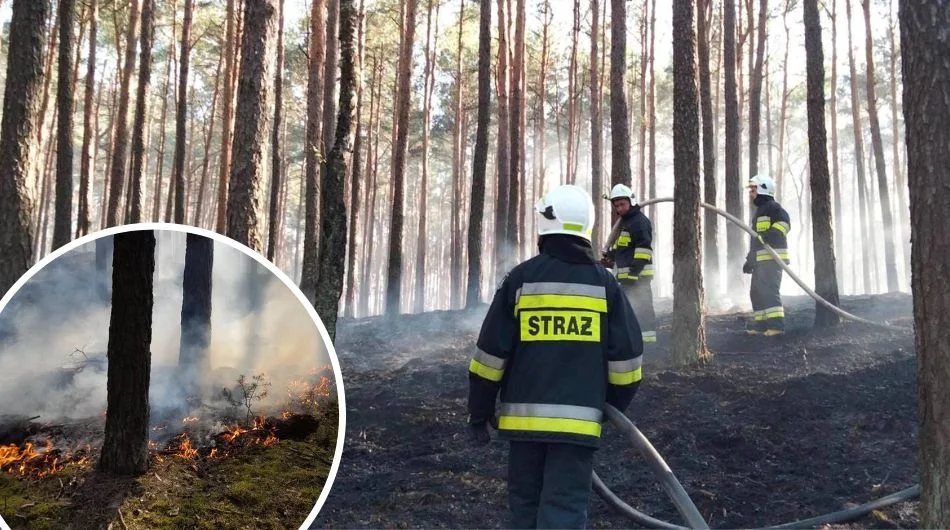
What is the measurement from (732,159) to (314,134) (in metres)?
8.63

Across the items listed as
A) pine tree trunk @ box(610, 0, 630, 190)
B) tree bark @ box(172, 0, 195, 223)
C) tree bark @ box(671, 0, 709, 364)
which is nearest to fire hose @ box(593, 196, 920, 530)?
tree bark @ box(671, 0, 709, 364)

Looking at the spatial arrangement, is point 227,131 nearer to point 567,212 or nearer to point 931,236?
point 567,212

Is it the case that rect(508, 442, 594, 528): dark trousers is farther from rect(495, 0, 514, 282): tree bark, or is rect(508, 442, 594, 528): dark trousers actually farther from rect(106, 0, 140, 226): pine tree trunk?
rect(106, 0, 140, 226): pine tree trunk

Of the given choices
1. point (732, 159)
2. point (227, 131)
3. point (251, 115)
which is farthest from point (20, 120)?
point (732, 159)

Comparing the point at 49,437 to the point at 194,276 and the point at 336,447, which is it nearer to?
the point at 194,276

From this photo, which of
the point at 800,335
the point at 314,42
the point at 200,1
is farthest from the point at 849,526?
the point at 200,1

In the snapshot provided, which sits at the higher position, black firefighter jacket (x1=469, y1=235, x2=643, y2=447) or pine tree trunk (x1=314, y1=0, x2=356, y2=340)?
pine tree trunk (x1=314, y1=0, x2=356, y2=340)

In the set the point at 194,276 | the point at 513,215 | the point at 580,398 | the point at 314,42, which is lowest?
the point at 580,398

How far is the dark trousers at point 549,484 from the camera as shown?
3.57 metres

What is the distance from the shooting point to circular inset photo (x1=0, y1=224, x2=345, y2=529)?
73.4 inches

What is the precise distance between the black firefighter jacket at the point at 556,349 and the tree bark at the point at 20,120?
17.9 ft

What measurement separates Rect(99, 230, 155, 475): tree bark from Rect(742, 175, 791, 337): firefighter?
8984 millimetres

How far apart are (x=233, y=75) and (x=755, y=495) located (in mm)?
15874

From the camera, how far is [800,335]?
9828 millimetres
